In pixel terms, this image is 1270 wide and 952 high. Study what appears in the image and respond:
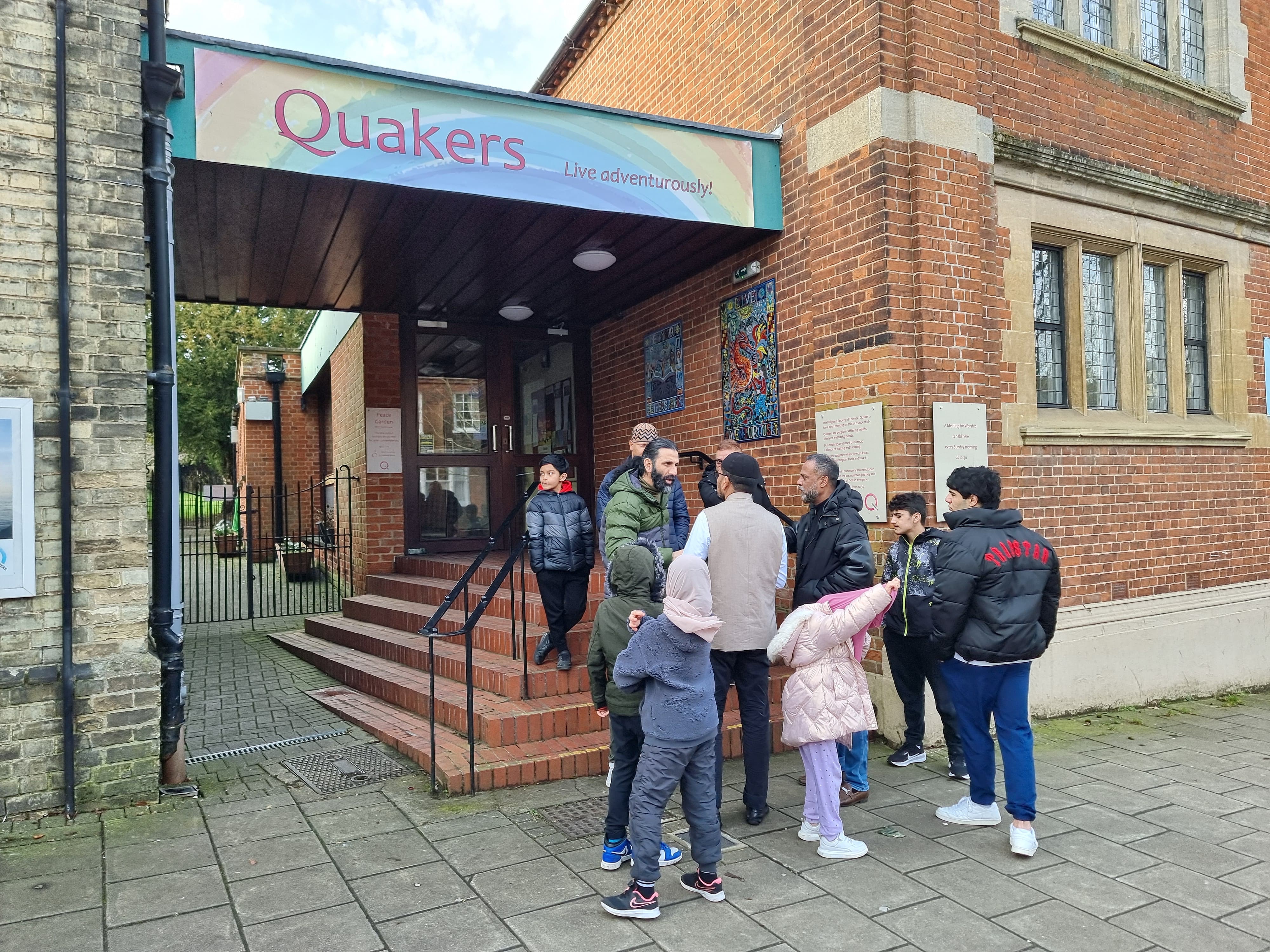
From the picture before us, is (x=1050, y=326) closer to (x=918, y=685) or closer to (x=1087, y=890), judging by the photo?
(x=918, y=685)

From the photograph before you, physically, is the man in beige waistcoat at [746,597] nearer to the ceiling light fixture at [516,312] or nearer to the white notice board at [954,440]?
the white notice board at [954,440]

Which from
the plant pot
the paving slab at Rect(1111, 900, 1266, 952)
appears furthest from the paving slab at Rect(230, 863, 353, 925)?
the plant pot

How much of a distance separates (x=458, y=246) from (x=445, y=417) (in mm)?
3179

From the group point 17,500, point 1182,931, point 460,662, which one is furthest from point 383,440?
point 1182,931

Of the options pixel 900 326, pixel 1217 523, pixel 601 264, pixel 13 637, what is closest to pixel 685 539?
pixel 900 326

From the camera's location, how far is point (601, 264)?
7.18 m

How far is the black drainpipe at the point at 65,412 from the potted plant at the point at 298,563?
9.31 meters

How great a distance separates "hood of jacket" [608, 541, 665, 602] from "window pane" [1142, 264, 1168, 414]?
608 centimetres

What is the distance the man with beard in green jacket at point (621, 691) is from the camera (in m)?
3.73

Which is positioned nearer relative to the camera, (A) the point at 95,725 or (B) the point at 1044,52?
(A) the point at 95,725

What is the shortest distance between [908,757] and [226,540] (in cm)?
1516

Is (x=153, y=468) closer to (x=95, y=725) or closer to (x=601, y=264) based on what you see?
(x=95, y=725)

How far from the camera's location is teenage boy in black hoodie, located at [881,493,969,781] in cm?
482

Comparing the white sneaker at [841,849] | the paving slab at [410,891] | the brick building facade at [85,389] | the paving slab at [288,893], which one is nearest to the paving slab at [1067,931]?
the white sneaker at [841,849]
